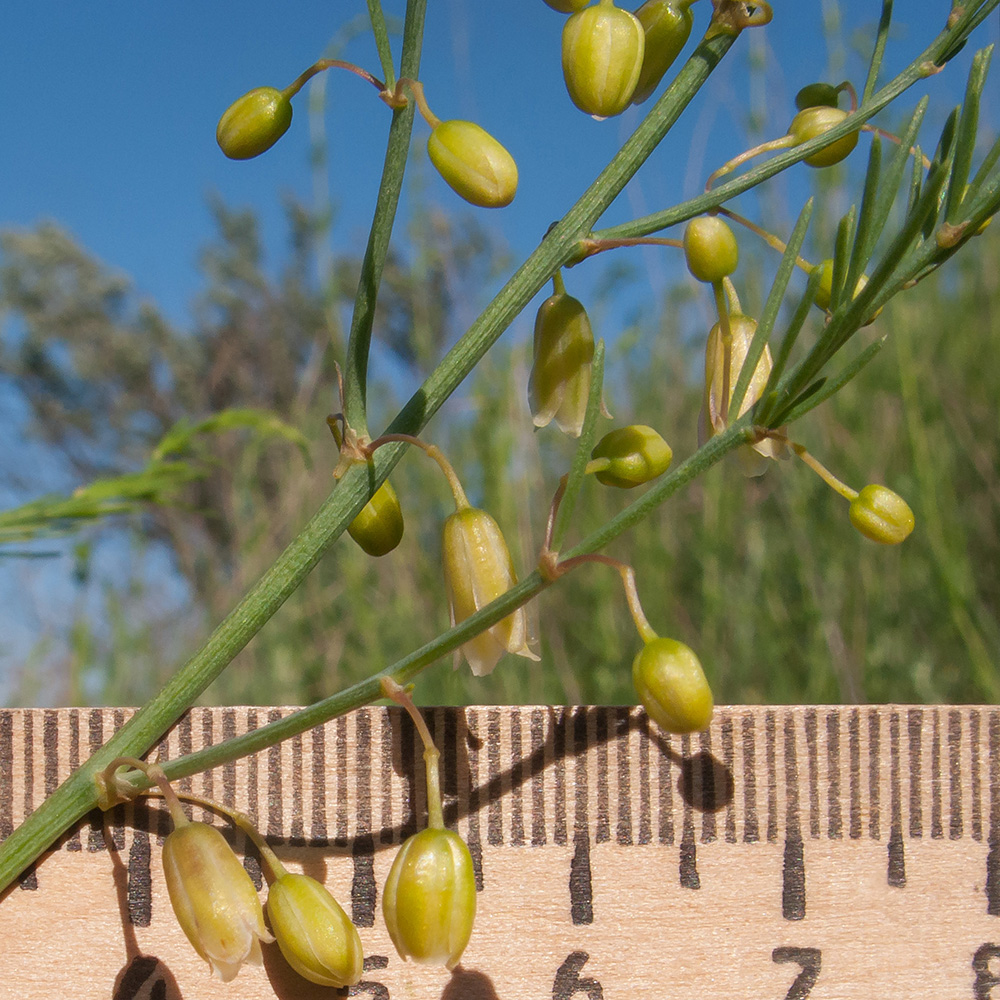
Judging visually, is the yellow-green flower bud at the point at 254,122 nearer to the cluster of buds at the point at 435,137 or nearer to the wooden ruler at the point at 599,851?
the cluster of buds at the point at 435,137

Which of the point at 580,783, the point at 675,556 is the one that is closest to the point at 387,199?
the point at 580,783

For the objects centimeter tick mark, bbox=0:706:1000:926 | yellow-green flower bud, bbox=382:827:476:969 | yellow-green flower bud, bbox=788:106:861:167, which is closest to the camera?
yellow-green flower bud, bbox=382:827:476:969

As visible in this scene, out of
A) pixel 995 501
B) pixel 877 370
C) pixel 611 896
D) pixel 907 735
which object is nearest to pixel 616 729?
pixel 611 896

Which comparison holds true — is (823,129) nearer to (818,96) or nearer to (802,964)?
(818,96)

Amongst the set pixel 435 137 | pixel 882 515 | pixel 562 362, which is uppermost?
pixel 435 137

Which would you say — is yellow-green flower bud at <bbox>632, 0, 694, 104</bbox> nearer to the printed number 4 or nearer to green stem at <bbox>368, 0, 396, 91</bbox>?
green stem at <bbox>368, 0, 396, 91</bbox>

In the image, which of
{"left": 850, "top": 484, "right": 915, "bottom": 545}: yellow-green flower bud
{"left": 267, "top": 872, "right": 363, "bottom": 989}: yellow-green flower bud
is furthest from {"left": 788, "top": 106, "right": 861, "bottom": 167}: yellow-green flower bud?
{"left": 267, "top": 872, "right": 363, "bottom": 989}: yellow-green flower bud
